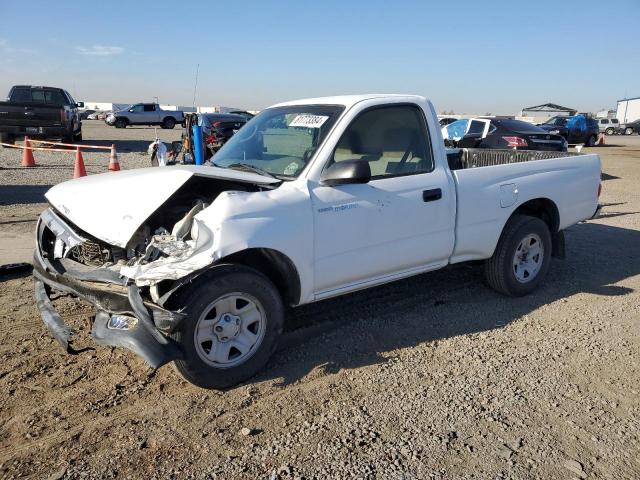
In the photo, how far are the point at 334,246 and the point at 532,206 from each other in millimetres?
2685

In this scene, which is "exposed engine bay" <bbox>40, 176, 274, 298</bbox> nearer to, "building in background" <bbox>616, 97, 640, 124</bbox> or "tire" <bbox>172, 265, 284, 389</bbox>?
"tire" <bbox>172, 265, 284, 389</bbox>

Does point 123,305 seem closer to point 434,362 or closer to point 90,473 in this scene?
point 90,473

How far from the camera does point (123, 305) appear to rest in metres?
3.33

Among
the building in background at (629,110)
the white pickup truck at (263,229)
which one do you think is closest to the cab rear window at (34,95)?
the white pickup truck at (263,229)

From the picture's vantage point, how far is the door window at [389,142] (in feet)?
13.7

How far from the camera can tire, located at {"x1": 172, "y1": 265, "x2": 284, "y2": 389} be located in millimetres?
3295

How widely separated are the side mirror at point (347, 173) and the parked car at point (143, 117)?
129ft

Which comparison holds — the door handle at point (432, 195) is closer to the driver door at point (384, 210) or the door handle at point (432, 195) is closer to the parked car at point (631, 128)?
the driver door at point (384, 210)

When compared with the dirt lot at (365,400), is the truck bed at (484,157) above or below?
above

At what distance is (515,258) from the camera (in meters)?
5.25

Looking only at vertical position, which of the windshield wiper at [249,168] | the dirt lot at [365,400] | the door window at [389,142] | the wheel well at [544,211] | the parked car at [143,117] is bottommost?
the dirt lot at [365,400]

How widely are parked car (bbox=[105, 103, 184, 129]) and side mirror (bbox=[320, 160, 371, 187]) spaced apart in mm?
39208

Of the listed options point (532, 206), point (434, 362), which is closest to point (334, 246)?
point (434, 362)

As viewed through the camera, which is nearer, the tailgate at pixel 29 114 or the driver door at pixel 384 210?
the driver door at pixel 384 210
